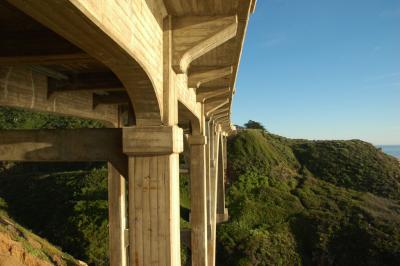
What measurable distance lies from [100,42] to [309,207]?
45193 mm

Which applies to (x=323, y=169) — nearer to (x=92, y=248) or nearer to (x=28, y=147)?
(x=92, y=248)

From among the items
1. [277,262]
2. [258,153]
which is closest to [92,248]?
[277,262]

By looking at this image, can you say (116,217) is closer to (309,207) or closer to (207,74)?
(207,74)

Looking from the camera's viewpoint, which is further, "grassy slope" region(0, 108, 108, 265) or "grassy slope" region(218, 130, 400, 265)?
"grassy slope" region(218, 130, 400, 265)

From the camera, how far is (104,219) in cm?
3616

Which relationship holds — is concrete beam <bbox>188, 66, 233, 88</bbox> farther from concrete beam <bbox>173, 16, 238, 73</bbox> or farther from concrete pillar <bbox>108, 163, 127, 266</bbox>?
concrete pillar <bbox>108, 163, 127, 266</bbox>

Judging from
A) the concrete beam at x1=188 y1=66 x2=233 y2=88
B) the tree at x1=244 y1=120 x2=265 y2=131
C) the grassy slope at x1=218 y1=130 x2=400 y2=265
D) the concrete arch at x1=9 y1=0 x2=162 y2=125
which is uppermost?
the tree at x1=244 y1=120 x2=265 y2=131

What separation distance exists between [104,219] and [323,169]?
148ft

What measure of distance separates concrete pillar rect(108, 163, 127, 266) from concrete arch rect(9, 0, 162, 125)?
8856 millimetres

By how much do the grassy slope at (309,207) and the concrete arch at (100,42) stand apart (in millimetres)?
30851

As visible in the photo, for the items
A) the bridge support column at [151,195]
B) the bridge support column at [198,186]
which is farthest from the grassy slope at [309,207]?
the bridge support column at [151,195]

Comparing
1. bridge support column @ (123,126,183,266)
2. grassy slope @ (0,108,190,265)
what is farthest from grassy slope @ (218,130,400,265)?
bridge support column @ (123,126,183,266)

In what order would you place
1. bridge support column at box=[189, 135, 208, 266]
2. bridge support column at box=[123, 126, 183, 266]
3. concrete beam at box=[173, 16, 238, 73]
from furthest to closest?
bridge support column at box=[189, 135, 208, 266], concrete beam at box=[173, 16, 238, 73], bridge support column at box=[123, 126, 183, 266]

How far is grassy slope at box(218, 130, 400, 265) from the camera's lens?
3384 centimetres
